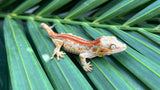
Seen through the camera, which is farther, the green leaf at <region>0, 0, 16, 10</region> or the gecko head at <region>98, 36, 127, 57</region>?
the green leaf at <region>0, 0, 16, 10</region>

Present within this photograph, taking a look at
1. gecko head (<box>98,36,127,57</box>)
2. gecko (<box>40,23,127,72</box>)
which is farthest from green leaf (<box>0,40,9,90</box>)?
gecko head (<box>98,36,127,57</box>)

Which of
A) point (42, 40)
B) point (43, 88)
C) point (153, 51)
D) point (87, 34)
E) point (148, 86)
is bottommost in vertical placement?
point (148, 86)

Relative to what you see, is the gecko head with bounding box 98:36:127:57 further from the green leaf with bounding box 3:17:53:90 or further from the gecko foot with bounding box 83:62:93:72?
the green leaf with bounding box 3:17:53:90

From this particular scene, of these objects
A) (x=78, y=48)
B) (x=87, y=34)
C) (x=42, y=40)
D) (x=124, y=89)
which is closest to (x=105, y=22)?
(x=87, y=34)

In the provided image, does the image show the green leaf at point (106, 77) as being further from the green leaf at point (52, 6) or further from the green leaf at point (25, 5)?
the green leaf at point (25, 5)

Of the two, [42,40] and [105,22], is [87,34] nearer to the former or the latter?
[105,22]

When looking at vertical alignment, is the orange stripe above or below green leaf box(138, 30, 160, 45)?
above

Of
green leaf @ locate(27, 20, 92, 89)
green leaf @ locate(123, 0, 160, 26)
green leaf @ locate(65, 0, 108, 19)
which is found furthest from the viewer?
green leaf @ locate(65, 0, 108, 19)

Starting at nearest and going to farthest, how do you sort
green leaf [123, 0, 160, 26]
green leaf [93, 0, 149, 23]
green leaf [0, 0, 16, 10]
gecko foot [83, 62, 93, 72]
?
gecko foot [83, 62, 93, 72]
green leaf [123, 0, 160, 26]
green leaf [93, 0, 149, 23]
green leaf [0, 0, 16, 10]

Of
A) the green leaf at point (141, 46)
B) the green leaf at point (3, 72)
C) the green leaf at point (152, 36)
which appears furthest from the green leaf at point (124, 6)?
the green leaf at point (3, 72)
